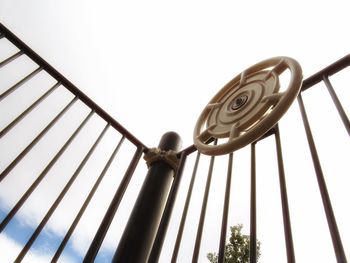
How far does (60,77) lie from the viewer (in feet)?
6.13

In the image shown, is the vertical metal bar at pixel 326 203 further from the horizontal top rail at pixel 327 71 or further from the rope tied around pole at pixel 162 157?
the rope tied around pole at pixel 162 157

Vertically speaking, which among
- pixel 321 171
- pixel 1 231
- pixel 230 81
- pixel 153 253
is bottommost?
pixel 1 231

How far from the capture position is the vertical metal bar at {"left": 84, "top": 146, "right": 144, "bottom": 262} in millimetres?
1458

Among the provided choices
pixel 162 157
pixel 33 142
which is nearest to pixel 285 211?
pixel 162 157

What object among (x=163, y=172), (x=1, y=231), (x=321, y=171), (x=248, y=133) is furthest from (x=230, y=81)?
(x=1, y=231)

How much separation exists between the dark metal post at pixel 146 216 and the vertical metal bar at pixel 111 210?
0.46ft

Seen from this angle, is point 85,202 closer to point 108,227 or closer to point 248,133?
point 108,227

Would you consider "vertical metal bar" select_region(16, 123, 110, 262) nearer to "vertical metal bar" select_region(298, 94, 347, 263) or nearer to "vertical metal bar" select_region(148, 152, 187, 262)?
"vertical metal bar" select_region(148, 152, 187, 262)

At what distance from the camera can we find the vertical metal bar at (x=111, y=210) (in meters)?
1.46

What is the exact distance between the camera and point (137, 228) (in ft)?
4.84

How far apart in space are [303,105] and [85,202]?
52.6 inches

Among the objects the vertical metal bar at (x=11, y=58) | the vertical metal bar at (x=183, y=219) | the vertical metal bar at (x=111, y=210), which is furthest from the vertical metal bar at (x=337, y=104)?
the vertical metal bar at (x=11, y=58)

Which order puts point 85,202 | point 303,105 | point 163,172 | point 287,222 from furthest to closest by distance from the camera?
point 163,172, point 85,202, point 303,105, point 287,222

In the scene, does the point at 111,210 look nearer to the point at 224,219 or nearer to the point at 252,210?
the point at 224,219
